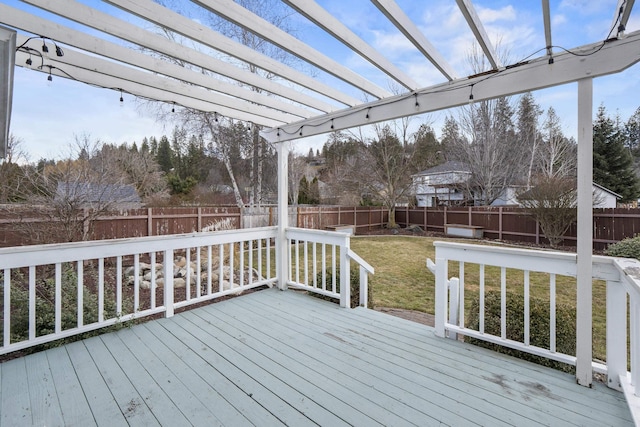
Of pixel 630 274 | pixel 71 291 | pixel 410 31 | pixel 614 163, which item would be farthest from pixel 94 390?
pixel 614 163

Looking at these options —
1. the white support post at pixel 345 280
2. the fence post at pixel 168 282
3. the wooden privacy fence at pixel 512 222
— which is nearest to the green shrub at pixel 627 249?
the wooden privacy fence at pixel 512 222

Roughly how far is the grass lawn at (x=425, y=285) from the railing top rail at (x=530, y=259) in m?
1.09

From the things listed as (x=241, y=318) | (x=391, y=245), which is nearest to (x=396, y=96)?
(x=241, y=318)

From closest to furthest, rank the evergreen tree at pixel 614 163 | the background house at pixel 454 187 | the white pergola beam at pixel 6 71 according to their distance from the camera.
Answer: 1. the white pergola beam at pixel 6 71
2. the background house at pixel 454 187
3. the evergreen tree at pixel 614 163

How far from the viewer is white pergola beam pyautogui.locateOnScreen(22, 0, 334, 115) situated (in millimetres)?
1798

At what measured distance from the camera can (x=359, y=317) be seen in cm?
320

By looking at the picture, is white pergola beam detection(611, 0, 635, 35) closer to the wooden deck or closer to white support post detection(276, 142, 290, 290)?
the wooden deck

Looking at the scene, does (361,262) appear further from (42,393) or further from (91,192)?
(91,192)

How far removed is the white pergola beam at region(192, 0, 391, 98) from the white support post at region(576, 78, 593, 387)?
1.57 m

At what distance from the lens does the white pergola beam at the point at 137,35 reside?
1798 millimetres

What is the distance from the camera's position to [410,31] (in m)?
1.90

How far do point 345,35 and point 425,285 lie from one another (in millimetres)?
4594

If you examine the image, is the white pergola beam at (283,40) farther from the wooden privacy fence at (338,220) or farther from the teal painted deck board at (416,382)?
the wooden privacy fence at (338,220)

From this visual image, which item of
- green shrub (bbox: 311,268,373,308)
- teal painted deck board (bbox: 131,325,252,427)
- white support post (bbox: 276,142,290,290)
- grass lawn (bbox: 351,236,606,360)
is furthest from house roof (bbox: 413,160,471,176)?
teal painted deck board (bbox: 131,325,252,427)
